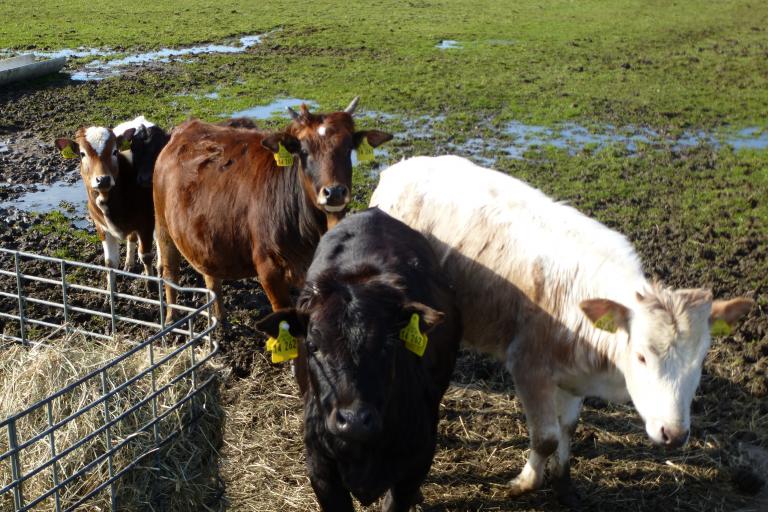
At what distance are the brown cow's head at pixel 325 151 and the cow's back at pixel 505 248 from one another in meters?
0.43

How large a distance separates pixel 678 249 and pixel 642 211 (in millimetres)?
1230

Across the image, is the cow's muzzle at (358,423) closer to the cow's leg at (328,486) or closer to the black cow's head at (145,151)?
the cow's leg at (328,486)

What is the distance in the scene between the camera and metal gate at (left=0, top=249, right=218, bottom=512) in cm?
396

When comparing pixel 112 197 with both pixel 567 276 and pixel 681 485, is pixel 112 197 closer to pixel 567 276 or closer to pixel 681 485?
pixel 567 276

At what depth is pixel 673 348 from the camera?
4230mm

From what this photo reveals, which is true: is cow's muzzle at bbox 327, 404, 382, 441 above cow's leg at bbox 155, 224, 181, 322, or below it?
above

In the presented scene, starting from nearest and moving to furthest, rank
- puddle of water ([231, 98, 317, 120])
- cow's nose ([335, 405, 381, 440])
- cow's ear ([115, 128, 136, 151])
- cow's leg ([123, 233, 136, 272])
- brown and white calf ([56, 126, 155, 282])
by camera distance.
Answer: cow's nose ([335, 405, 381, 440]) < brown and white calf ([56, 126, 155, 282]) < cow's ear ([115, 128, 136, 151]) < cow's leg ([123, 233, 136, 272]) < puddle of water ([231, 98, 317, 120])

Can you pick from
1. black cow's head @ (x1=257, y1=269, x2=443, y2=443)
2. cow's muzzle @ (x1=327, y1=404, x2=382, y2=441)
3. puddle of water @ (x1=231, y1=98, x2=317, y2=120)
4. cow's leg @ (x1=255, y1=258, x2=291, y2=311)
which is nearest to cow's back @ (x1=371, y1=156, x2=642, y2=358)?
cow's leg @ (x1=255, y1=258, x2=291, y2=311)

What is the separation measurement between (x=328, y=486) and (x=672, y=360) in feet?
6.56

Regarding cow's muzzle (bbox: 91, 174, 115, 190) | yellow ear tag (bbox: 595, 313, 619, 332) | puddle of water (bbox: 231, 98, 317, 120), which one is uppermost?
yellow ear tag (bbox: 595, 313, 619, 332)

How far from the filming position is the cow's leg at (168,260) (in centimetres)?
766

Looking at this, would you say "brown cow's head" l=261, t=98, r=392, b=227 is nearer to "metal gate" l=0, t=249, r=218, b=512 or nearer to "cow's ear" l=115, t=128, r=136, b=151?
"metal gate" l=0, t=249, r=218, b=512

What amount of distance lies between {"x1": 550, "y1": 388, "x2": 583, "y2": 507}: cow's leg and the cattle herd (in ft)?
0.04

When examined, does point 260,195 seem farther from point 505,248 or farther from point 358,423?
point 358,423
